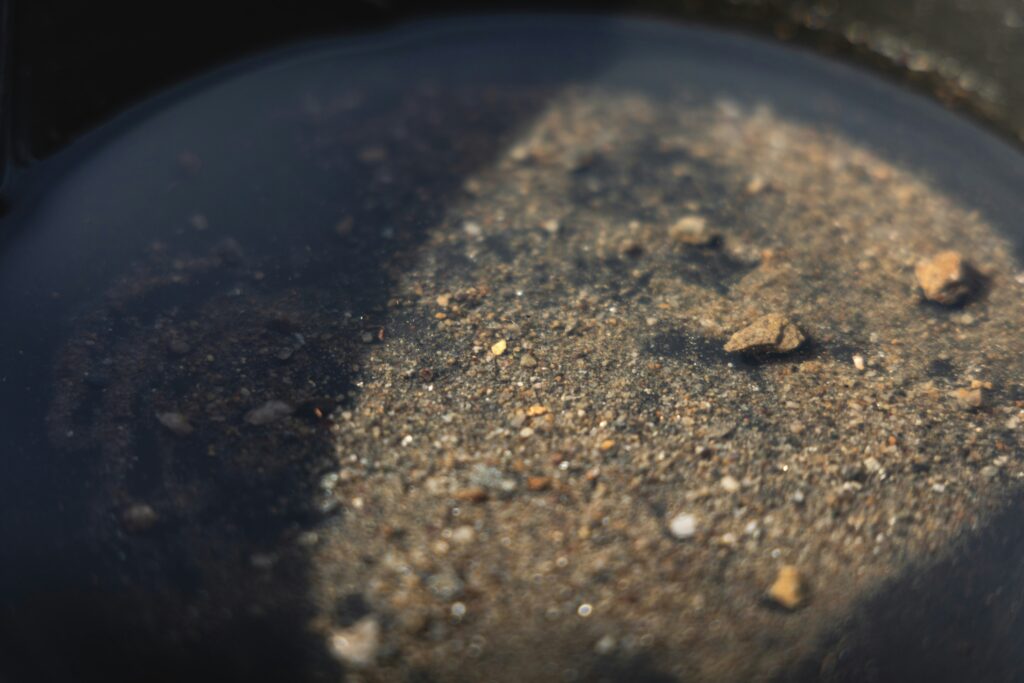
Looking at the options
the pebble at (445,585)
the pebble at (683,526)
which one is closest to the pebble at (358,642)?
the pebble at (445,585)

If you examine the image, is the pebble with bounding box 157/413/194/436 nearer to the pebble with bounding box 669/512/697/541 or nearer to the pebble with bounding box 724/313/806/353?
the pebble with bounding box 669/512/697/541

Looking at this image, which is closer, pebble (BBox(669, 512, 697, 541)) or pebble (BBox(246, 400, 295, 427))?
pebble (BBox(669, 512, 697, 541))

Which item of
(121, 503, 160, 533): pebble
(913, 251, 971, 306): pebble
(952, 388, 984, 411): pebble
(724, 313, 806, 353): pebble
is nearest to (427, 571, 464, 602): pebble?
(121, 503, 160, 533): pebble

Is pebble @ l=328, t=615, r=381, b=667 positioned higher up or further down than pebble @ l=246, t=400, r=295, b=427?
further down

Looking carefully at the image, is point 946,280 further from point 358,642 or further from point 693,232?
point 358,642

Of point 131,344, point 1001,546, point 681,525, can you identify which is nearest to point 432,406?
point 681,525

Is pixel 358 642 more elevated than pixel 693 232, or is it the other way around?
pixel 693 232

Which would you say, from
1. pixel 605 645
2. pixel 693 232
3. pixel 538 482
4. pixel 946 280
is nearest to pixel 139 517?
pixel 538 482
